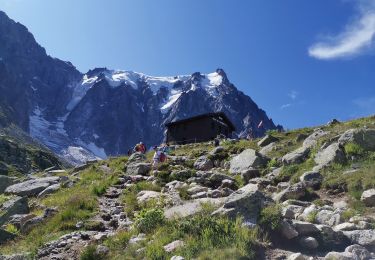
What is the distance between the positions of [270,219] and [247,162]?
12.5m

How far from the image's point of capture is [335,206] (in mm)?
15742

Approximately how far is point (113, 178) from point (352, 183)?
1199cm

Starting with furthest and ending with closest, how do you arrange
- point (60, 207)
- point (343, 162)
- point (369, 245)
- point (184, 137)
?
point (184, 137), point (343, 162), point (60, 207), point (369, 245)

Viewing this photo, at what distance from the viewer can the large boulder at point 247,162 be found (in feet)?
80.2

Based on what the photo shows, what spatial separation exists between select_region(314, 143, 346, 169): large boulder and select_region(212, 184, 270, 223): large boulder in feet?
26.9

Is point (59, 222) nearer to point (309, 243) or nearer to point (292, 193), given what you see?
point (292, 193)

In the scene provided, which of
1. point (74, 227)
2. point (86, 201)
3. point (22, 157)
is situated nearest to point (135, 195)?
point (86, 201)

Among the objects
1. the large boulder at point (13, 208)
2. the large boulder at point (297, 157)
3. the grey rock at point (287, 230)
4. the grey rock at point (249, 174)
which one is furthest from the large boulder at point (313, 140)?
the large boulder at point (13, 208)

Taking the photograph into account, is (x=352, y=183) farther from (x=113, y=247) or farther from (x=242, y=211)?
(x=113, y=247)

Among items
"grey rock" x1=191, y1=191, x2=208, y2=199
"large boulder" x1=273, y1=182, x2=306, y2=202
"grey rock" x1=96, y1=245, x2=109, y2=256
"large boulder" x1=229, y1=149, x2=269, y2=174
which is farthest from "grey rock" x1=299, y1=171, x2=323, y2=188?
"grey rock" x1=96, y1=245, x2=109, y2=256

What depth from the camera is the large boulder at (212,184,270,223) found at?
41.7ft

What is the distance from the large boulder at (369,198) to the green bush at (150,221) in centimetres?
682

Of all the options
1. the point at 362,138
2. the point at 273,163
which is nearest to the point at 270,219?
the point at 362,138

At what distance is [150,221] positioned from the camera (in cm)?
1377
